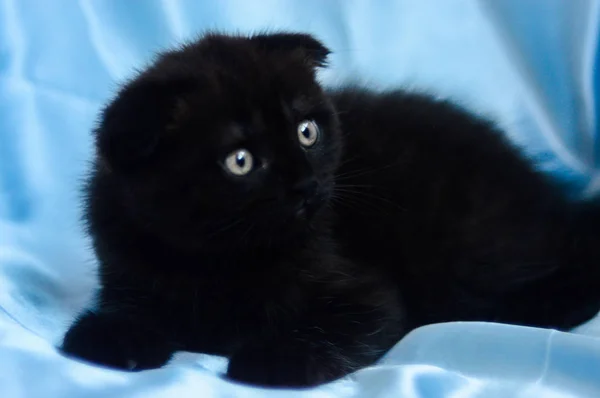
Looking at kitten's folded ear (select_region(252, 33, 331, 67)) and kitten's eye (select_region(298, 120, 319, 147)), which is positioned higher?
kitten's folded ear (select_region(252, 33, 331, 67))

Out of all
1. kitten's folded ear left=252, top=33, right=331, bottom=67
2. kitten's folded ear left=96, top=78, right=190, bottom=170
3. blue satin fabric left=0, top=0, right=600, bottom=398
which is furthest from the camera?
blue satin fabric left=0, top=0, right=600, bottom=398

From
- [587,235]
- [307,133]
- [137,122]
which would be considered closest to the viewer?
[137,122]

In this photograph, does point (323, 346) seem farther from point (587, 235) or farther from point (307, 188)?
point (587, 235)

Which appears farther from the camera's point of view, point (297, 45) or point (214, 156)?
point (297, 45)

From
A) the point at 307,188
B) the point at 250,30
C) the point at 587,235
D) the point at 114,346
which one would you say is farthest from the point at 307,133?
the point at 250,30

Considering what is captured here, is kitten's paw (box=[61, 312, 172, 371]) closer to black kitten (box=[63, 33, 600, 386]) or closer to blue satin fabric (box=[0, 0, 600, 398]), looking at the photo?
black kitten (box=[63, 33, 600, 386])

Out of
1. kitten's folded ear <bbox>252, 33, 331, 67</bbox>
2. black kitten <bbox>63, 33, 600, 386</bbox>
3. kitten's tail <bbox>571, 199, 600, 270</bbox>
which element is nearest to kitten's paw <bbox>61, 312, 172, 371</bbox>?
black kitten <bbox>63, 33, 600, 386</bbox>

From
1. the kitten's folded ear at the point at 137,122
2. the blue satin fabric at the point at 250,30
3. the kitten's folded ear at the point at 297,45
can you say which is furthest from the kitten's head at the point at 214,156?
the blue satin fabric at the point at 250,30

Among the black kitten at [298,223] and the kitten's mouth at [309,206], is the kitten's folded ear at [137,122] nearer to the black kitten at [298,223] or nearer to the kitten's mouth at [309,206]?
the black kitten at [298,223]
